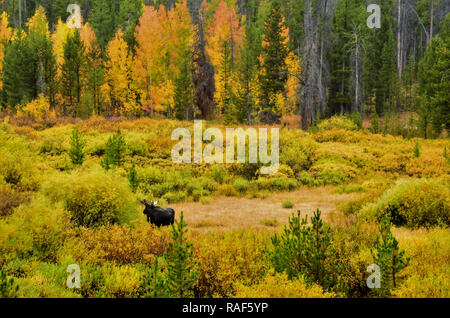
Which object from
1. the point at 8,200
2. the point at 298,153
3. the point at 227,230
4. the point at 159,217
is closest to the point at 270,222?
the point at 227,230

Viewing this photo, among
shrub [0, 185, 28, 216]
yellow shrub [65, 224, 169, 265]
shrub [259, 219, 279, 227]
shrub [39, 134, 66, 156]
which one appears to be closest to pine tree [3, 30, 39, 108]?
shrub [39, 134, 66, 156]

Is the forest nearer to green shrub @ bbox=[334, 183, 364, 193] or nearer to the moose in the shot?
green shrub @ bbox=[334, 183, 364, 193]

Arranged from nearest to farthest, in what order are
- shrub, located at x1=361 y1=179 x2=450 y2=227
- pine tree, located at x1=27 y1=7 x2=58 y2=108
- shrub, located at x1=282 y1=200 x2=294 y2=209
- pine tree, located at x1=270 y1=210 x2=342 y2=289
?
pine tree, located at x1=270 y1=210 x2=342 y2=289
shrub, located at x1=361 y1=179 x2=450 y2=227
shrub, located at x1=282 y1=200 x2=294 y2=209
pine tree, located at x1=27 y1=7 x2=58 y2=108

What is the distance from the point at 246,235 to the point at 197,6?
1050 inches

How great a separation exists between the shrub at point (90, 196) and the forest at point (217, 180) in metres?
0.03

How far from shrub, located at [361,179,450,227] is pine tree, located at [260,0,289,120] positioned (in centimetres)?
2077

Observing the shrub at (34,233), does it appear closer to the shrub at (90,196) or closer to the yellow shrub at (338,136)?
the shrub at (90,196)

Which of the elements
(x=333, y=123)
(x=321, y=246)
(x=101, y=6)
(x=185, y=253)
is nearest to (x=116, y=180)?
(x=185, y=253)

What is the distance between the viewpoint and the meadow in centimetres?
420

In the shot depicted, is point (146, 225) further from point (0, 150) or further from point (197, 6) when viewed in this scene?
point (197, 6)

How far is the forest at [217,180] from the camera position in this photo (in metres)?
4.45

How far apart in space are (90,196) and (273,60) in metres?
23.9

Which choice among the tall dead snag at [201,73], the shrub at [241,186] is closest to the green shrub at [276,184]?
the shrub at [241,186]

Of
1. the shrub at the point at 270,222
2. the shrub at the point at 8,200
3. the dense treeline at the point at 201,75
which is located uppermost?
the dense treeline at the point at 201,75
